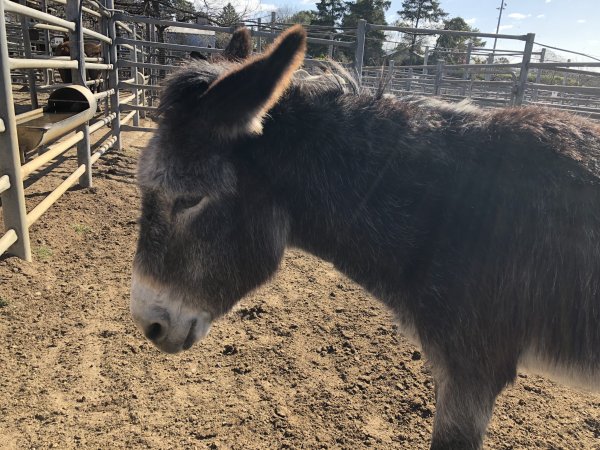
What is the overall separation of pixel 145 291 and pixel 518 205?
1.56 meters

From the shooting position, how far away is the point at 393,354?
3.39 metres

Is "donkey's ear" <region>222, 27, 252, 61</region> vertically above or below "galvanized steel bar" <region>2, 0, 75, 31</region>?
below

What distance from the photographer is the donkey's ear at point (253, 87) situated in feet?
5.04

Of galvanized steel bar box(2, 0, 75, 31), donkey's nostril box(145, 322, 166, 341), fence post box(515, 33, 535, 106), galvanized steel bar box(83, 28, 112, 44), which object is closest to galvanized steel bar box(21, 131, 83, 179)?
galvanized steel bar box(2, 0, 75, 31)

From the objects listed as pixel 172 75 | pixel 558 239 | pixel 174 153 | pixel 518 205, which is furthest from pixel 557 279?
pixel 172 75

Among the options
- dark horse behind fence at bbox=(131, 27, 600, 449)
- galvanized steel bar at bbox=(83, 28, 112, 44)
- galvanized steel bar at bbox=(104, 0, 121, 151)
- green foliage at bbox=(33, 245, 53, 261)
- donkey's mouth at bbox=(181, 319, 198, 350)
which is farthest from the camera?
galvanized steel bar at bbox=(104, 0, 121, 151)

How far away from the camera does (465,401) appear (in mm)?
1700

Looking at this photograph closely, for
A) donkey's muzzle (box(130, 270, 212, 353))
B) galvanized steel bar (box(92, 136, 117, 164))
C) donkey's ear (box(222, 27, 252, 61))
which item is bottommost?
galvanized steel bar (box(92, 136, 117, 164))

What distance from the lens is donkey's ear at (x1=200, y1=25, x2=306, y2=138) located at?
154cm

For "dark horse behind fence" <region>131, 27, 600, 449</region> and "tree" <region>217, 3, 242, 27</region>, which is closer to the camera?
"dark horse behind fence" <region>131, 27, 600, 449</region>

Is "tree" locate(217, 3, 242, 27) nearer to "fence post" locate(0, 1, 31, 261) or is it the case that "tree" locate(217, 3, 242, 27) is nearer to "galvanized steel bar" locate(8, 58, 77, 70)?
"galvanized steel bar" locate(8, 58, 77, 70)

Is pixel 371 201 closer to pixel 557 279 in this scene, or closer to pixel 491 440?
pixel 557 279

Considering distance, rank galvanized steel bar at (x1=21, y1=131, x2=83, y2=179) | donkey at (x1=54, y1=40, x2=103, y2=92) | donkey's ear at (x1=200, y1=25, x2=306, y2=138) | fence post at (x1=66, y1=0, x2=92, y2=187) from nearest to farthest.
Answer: donkey's ear at (x1=200, y1=25, x2=306, y2=138) → galvanized steel bar at (x1=21, y1=131, x2=83, y2=179) → fence post at (x1=66, y1=0, x2=92, y2=187) → donkey at (x1=54, y1=40, x2=103, y2=92)

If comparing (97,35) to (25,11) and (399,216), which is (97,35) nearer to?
(25,11)
